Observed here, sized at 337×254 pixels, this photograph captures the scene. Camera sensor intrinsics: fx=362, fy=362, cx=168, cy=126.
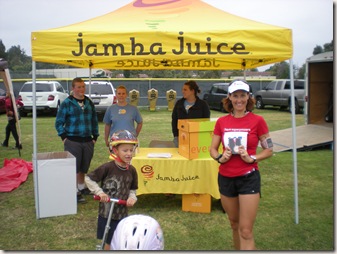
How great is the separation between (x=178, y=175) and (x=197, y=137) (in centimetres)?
60

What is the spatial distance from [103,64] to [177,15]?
8.15 ft

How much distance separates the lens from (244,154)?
121 inches

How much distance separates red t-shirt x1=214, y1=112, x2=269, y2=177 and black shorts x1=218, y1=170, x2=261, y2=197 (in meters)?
0.05

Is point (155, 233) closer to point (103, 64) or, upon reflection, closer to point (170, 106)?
point (103, 64)

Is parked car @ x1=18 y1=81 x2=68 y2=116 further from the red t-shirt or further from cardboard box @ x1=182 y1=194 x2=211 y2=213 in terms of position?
the red t-shirt

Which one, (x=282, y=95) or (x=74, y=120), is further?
(x=282, y=95)

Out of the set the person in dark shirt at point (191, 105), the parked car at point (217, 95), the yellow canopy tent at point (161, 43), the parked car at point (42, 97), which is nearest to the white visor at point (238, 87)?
the yellow canopy tent at point (161, 43)

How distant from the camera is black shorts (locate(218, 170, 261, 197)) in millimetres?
3105

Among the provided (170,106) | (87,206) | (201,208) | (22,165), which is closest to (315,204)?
(201,208)

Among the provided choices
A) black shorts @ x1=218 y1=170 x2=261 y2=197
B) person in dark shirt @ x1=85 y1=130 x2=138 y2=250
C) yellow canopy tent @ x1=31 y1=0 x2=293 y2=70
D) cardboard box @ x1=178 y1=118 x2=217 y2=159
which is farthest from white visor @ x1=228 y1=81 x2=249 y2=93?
cardboard box @ x1=178 y1=118 x2=217 y2=159

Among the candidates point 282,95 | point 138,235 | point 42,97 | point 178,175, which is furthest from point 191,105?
point 282,95

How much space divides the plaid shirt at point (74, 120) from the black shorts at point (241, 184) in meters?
2.73

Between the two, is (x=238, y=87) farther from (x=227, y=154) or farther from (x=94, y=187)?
(x=94, y=187)

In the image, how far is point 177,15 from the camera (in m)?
5.12
